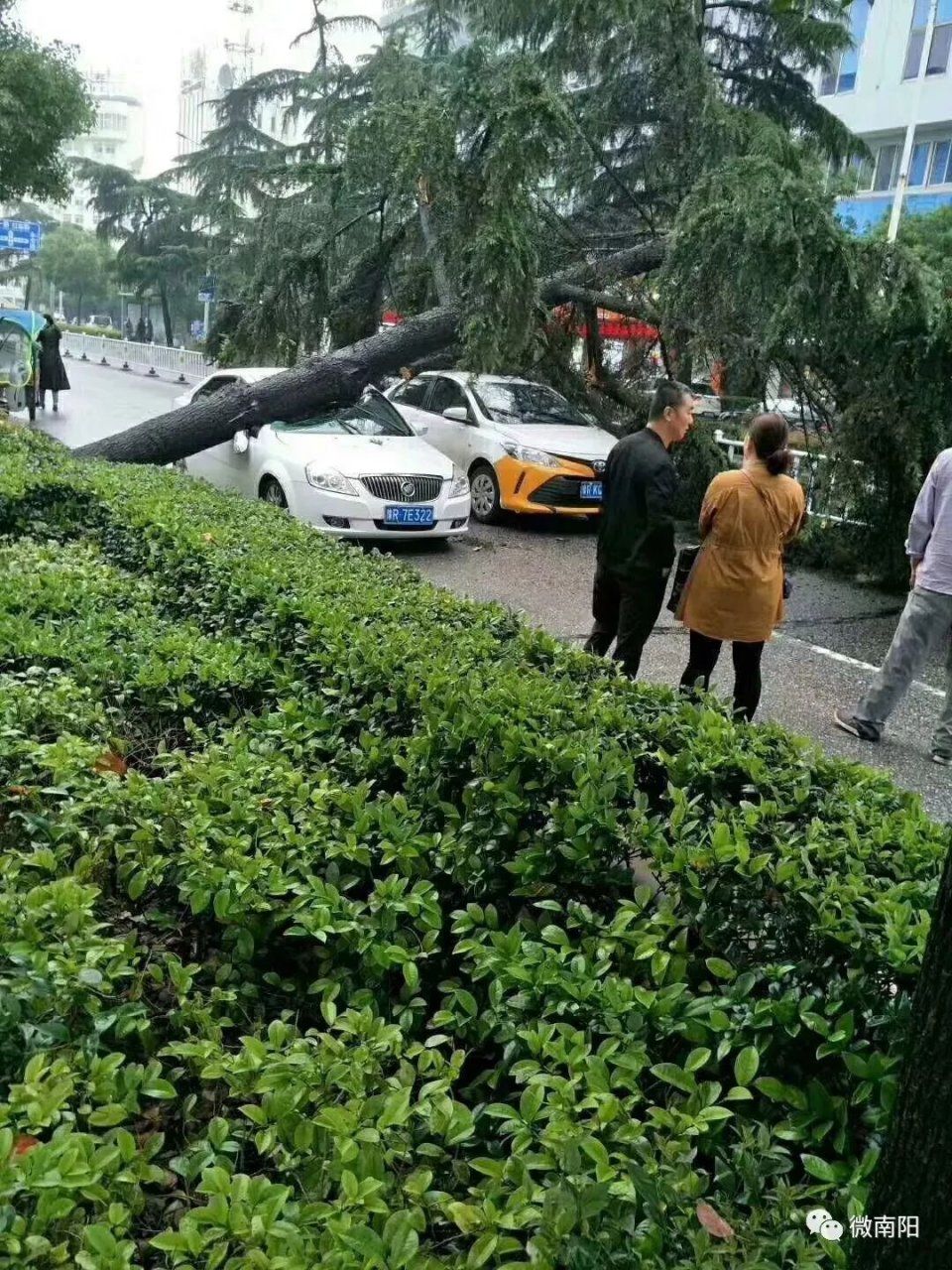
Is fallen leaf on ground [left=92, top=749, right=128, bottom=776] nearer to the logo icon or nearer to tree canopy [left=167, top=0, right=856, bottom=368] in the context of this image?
the logo icon

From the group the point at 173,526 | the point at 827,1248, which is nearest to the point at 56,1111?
the point at 827,1248

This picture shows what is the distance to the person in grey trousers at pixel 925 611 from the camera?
5.92 metres

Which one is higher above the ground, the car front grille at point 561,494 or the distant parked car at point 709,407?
the distant parked car at point 709,407

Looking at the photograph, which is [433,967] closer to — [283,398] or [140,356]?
[283,398]

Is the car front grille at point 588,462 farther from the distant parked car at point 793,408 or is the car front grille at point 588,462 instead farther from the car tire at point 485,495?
the distant parked car at point 793,408

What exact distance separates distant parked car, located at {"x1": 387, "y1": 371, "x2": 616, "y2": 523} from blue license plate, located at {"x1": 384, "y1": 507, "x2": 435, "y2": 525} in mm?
1828

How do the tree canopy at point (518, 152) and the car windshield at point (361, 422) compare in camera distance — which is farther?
the car windshield at point (361, 422)

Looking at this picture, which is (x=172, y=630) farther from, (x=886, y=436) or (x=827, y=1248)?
(x=886, y=436)

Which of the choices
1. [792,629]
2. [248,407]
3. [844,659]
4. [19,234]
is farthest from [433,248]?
[19,234]

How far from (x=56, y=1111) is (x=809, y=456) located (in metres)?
10.2

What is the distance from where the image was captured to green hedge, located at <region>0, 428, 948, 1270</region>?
182cm

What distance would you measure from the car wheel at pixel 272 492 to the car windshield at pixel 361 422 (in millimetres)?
680

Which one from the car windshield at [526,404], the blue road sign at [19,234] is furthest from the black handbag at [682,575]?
the blue road sign at [19,234]

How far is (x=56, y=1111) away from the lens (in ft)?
6.38
